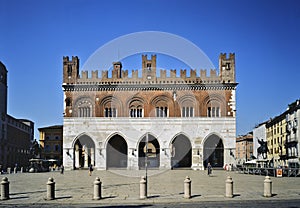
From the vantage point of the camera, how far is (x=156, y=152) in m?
47.4

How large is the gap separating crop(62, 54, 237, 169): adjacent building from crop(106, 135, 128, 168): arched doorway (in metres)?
1.62

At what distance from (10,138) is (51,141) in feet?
39.6

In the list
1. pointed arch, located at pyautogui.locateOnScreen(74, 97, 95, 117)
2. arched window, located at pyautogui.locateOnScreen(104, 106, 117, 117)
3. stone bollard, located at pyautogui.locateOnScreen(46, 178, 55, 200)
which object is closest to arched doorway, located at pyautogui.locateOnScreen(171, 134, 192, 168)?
arched window, located at pyautogui.locateOnScreen(104, 106, 117, 117)

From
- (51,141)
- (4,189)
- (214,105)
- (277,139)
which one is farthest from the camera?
(51,141)

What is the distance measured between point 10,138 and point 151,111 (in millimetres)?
29109

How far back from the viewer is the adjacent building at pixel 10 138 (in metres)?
56.0

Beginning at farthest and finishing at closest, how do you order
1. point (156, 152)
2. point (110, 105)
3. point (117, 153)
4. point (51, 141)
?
point (51, 141)
point (156, 152)
point (117, 153)
point (110, 105)

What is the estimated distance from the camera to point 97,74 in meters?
42.7

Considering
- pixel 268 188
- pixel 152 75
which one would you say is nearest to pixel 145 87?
pixel 152 75

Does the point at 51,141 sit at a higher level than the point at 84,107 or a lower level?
lower

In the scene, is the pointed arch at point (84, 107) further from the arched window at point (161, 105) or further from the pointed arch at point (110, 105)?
the arched window at point (161, 105)

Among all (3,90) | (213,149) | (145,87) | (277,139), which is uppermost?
(3,90)

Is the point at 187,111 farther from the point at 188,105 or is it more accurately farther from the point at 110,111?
the point at 110,111

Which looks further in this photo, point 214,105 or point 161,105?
point 161,105
